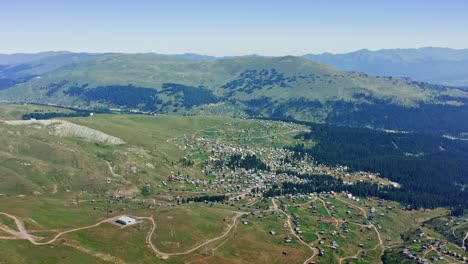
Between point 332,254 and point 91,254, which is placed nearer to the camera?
point 91,254

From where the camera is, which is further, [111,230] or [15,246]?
[111,230]

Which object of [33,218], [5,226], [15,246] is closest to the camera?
[15,246]

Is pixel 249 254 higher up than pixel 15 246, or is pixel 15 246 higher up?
pixel 15 246

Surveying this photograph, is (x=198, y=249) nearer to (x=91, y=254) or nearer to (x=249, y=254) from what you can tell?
(x=249, y=254)

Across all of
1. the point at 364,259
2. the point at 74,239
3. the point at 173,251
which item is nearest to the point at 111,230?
the point at 74,239

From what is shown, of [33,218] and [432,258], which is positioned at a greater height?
[33,218]

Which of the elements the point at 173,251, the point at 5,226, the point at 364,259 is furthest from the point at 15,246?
the point at 364,259

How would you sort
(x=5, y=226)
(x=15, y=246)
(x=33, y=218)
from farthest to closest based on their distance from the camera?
1. (x=33, y=218)
2. (x=5, y=226)
3. (x=15, y=246)

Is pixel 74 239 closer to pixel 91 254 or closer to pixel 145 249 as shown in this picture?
pixel 91 254
